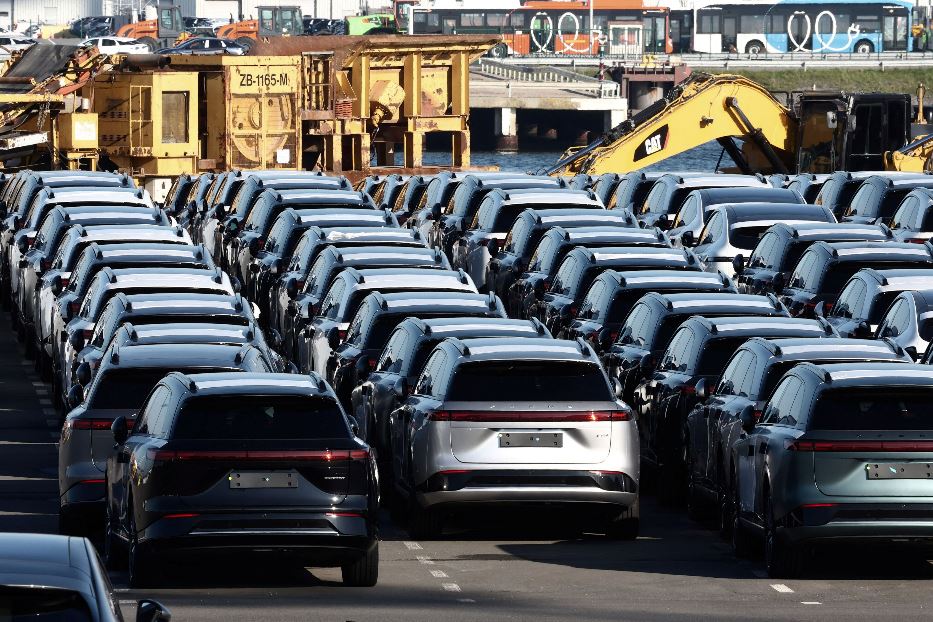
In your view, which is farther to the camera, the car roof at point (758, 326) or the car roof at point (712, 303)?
the car roof at point (712, 303)

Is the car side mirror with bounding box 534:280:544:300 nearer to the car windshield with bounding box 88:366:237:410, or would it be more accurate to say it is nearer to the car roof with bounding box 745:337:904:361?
the car roof with bounding box 745:337:904:361

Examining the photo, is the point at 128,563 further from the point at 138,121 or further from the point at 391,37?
the point at 391,37

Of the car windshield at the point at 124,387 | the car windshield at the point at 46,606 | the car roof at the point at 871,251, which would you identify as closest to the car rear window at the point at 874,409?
the car windshield at the point at 124,387

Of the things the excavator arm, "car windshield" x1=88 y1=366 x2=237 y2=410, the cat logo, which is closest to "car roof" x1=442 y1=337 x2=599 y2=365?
"car windshield" x1=88 y1=366 x2=237 y2=410

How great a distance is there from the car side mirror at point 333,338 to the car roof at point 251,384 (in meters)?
6.75

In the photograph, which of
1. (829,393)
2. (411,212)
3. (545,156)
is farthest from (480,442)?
(545,156)

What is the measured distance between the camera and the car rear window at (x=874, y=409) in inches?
576

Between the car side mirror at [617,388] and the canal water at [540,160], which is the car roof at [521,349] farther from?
the canal water at [540,160]

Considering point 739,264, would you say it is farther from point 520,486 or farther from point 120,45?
point 120,45

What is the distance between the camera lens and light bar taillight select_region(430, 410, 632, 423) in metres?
15.9

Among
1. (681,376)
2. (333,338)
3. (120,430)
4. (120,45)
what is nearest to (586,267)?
(333,338)

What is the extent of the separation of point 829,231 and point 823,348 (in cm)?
952

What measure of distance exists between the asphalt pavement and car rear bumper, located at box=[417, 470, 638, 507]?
0.40 m

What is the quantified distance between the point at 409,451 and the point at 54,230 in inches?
518
